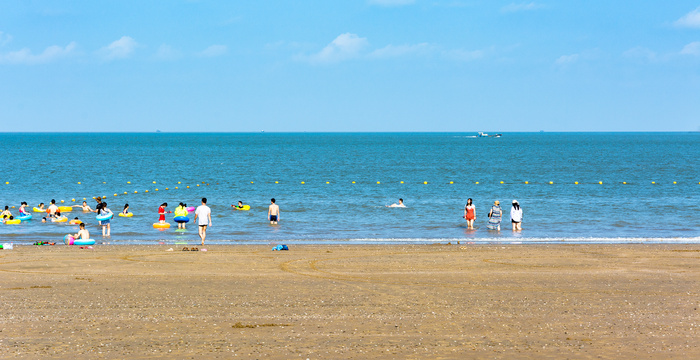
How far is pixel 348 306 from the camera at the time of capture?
524 inches

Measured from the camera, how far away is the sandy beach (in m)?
10.8

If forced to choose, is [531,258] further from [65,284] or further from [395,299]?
[65,284]

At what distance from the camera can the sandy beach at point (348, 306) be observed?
1075cm

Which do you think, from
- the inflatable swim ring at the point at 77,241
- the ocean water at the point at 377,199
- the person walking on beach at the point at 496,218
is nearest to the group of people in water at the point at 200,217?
the person walking on beach at the point at 496,218

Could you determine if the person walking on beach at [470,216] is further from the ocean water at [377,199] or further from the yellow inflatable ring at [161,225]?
the yellow inflatable ring at [161,225]

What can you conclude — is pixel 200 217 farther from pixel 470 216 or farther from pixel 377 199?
pixel 377 199

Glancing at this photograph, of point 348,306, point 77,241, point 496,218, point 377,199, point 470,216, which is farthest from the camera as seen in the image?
point 377,199

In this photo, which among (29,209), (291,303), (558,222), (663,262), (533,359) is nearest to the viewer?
(533,359)

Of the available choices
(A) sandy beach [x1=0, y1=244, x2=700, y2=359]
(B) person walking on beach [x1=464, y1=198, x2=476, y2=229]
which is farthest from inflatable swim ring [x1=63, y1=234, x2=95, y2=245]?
(B) person walking on beach [x1=464, y1=198, x2=476, y2=229]

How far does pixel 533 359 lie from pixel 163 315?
6.70m

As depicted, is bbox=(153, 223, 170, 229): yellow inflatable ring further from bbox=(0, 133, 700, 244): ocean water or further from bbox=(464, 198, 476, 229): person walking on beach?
bbox=(464, 198, 476, 229): person walking on beach

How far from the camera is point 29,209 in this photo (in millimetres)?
37812

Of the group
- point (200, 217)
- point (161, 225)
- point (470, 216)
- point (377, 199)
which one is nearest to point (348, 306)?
point (200, 217)

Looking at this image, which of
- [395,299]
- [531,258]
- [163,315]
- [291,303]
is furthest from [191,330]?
[531,258]
